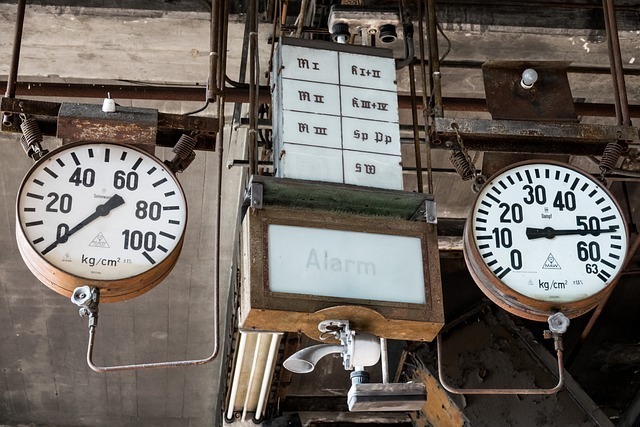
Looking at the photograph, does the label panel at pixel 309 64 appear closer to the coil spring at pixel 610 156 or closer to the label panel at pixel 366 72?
the label panel at pixel 366 72

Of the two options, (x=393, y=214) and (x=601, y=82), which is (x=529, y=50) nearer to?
(x=601, y=82)

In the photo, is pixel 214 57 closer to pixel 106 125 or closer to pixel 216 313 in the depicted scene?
pixel 106 125

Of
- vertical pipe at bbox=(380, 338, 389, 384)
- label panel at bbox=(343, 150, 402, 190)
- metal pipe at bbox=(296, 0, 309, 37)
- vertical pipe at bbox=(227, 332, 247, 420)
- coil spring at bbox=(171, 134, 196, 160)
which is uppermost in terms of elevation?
metal pipe at bbox=(296, 0, 309, 37)

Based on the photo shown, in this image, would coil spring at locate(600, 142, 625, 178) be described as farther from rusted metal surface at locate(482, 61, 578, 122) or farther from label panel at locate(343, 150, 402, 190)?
label panel at locate(343, 150, 402, 190)

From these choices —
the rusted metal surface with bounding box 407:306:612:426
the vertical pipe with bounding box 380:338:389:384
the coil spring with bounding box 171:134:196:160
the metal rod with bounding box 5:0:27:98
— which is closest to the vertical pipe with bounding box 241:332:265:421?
the rusted metal surface with bounding box 407:306:612:426

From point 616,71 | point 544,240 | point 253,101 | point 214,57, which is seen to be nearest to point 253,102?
point 253,101

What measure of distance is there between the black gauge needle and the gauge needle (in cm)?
196

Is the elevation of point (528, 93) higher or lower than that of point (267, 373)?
higher

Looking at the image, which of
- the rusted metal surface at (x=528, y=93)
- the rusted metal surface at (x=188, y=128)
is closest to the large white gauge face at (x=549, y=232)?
the rusted metal surface at (x=528, y=93)

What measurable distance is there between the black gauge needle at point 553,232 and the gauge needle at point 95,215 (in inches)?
77.0

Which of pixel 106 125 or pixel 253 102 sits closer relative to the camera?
pixel 106 125

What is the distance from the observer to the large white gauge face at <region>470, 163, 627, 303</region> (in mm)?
4801

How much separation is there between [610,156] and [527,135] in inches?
17.0

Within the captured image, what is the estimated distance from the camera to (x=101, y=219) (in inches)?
180
